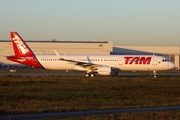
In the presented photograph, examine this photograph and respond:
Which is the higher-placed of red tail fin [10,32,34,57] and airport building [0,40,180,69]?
airport building [0,40,180,69]

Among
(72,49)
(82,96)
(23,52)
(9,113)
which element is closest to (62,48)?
(72,49)

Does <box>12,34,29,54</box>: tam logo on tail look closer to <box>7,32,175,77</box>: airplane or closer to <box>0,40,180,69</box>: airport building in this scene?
<box>7,32,175,77</box>: airplane

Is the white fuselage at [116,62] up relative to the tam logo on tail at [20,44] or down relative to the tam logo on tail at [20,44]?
down

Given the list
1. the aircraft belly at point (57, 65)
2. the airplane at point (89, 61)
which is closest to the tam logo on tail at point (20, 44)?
the airplane at point (89, 61)

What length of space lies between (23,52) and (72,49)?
40.4 metres

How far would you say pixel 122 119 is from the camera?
12.6m

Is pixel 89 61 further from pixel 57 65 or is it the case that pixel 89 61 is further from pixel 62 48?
pixel 62 48

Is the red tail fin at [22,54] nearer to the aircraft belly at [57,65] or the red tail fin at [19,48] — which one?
the red tail fin at [19,48]

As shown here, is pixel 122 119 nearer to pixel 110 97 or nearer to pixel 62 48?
pixel 110 97

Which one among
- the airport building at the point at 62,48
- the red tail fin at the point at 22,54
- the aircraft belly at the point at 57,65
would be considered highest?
the airport building at the point at 62,48

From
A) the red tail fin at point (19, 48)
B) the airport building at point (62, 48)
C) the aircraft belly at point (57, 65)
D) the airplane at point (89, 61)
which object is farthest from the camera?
the airport building at point (62, 48)

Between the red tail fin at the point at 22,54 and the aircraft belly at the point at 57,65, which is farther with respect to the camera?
the red tail fin at the point at 22,54

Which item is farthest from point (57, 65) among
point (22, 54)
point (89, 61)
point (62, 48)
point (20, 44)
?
point (62, 48)

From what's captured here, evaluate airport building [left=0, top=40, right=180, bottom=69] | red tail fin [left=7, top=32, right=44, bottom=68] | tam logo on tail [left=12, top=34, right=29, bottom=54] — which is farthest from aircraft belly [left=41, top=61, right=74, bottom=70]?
airport building [left=0, top=40, right=180, bottom=69]
